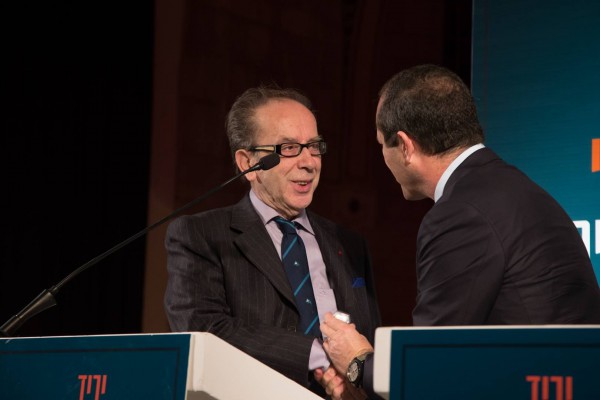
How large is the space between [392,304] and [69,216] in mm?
2119

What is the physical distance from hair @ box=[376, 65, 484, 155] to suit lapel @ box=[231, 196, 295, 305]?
53cm

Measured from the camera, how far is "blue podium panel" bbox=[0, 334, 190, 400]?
1.34 m

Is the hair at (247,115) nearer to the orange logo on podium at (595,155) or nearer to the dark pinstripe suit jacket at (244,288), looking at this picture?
the dark pinstripe suit jacket at (244,288)

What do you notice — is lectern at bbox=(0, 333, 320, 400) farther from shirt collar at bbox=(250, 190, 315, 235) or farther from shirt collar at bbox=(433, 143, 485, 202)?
shirt collar at bbox=(250, 190, 315, 235)

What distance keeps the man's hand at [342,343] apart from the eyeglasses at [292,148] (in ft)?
1.99

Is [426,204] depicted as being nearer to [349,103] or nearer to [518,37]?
[349,103]

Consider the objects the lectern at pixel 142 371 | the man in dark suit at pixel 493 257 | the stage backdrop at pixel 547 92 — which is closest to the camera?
the lectern at pixel 142 371

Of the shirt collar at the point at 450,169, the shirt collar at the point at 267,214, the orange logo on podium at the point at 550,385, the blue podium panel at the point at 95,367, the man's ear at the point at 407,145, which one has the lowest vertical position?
the blue podium panel at the point at 95,367

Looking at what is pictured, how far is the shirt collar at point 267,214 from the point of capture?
2.46 meters

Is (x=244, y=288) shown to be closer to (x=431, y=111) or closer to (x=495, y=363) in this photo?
(x=431, y=111)

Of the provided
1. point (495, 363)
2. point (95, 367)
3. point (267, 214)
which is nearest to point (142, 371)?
point (95, 367)

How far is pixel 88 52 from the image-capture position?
13.0 feet

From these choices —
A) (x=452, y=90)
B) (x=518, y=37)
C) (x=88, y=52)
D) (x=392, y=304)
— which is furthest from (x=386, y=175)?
(x=452, y=90)

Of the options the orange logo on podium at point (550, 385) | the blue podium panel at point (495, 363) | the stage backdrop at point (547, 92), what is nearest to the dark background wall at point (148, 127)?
the stage backdrop at point (547, 92)
